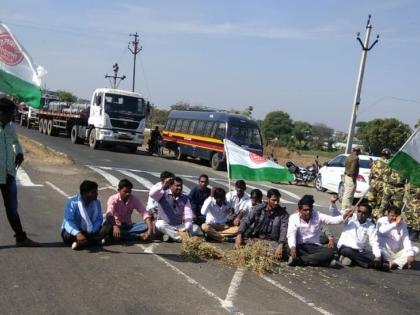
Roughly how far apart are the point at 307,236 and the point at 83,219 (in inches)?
134

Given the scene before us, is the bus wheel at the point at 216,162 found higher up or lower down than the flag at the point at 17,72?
lower down

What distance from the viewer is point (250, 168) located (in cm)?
1017

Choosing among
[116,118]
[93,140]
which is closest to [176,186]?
[116,118]

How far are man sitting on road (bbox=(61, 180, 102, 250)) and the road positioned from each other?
19 cm

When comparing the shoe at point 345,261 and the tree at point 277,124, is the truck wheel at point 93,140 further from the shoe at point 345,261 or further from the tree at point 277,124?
the tree at point 277,124

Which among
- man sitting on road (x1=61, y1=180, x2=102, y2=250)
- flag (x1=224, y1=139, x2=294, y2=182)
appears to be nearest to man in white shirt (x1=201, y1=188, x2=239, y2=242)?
flag (x1=224, y1=139, x2=294, y2=182)

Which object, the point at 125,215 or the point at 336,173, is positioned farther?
the point at 336,173

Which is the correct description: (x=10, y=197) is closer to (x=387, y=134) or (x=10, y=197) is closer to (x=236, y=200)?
(x=236, y=200)

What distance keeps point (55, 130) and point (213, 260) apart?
3079 cm

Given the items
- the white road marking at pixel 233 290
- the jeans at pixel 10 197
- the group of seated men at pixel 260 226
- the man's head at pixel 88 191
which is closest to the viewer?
the white road marking at pixel 233 290

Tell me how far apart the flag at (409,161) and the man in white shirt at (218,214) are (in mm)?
2875

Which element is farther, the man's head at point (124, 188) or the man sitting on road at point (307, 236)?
the man's head at point (124, 188)

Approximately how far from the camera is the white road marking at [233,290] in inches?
226

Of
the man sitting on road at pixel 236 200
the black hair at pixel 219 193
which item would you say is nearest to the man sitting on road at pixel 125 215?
the black hair at pixel 219 193
